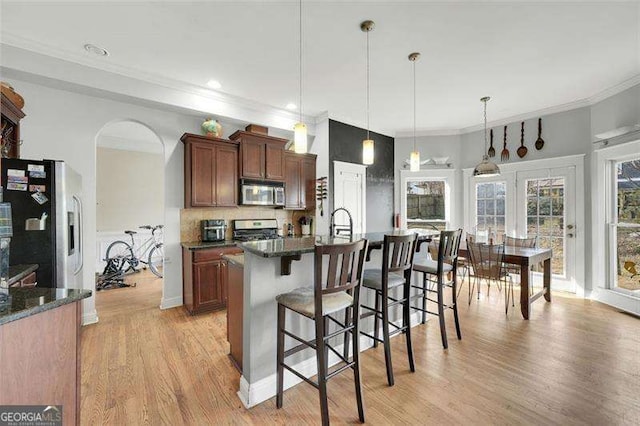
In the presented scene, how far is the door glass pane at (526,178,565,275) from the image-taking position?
176 inches

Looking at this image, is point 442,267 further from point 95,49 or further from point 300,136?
point 95,49

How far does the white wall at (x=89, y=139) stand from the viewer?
298 cm

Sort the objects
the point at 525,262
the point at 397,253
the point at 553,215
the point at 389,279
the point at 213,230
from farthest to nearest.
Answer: the point at 553,215 → the point at 213,230 → the point at 525,262 → the point at 389,279 → the point at 397,253

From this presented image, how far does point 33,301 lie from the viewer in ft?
3.85

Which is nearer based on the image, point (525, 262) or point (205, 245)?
point (525, 262)

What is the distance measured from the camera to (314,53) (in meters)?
2.90

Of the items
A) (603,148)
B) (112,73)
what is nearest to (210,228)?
(112,73)

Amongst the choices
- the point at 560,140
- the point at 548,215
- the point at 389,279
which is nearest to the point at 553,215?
Result: the point at 548,215

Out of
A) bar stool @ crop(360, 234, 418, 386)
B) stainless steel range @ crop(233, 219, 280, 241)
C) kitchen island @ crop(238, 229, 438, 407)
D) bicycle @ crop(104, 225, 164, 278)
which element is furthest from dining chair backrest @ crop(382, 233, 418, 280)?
bicycle @ crop(104, 225, 164, 278)

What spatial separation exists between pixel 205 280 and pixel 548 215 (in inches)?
212

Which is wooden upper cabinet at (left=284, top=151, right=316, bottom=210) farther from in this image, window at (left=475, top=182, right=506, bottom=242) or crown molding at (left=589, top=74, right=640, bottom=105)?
crown molding at (left=589, top=74, right=640, bottom=105)

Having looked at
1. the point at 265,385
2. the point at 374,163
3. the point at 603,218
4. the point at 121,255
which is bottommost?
the point at 265,385

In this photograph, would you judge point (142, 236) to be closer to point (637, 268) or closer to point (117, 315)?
point (117, 315)

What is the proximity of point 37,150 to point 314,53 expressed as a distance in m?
3.14
